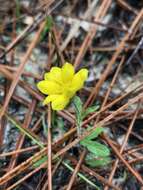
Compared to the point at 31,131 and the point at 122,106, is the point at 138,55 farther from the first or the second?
the point at 31,131

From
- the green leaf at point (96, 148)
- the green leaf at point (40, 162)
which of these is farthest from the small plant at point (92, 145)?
the green leaf at point (40, 162)

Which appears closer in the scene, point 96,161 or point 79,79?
point 79,79

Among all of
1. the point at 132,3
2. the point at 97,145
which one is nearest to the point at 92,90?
the point at 97,145

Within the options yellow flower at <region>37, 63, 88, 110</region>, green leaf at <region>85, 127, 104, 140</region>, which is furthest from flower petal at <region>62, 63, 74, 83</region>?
green leaf at <region>85, 127, 104, 140</region>

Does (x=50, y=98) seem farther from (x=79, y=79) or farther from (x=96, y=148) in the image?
(x=96, y=148)

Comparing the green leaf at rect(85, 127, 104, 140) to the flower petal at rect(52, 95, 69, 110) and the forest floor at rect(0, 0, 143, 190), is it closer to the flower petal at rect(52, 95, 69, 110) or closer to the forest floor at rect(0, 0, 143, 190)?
the forest floor at rect(0, 0, 143, 190)

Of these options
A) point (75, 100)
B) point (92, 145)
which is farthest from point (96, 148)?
point (75, 100)
